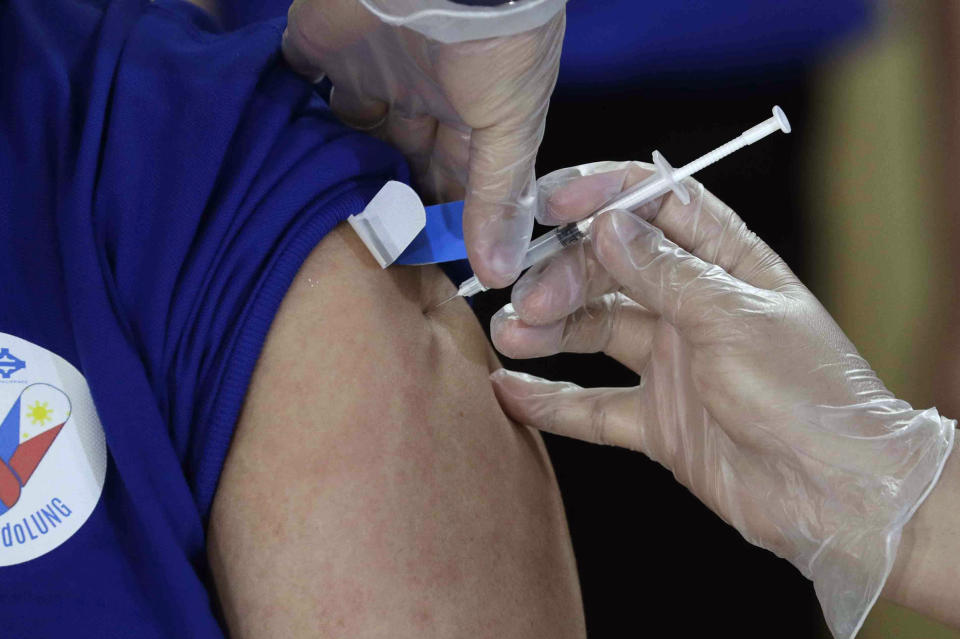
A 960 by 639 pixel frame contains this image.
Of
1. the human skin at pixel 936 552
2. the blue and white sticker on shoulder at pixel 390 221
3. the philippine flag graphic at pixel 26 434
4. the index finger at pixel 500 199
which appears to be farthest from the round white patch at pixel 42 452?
the human skin at pixel 936 552

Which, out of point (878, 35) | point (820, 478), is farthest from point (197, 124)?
point (878, 35)

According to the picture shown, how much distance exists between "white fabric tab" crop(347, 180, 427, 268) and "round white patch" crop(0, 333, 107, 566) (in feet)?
1.11

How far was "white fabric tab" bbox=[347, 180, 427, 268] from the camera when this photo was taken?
0.86 meters

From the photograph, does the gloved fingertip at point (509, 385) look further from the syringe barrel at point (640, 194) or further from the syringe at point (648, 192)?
the syringe barrel at point (640, 194)

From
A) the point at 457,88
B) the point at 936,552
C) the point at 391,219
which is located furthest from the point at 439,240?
the point at 936,552

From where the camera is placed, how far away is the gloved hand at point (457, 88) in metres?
0.71

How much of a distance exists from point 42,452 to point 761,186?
1580 millimetres

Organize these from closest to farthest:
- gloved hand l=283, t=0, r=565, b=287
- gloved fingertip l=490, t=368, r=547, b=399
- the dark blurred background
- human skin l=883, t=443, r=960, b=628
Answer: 1. gloved hand l=283, t=0, r=565, b=287
2. human skin l=883, t=443, r=960, b=628
3. gloved fingertip l=490, t=368, r=547, b=399
4. the dark blurred background

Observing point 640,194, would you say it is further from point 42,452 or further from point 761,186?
point 761,186

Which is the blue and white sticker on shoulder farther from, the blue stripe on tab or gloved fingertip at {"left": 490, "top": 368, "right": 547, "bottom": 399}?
gloved fingertip at {"left": 490, "top": 368, "right": 547, "bottom": 399}

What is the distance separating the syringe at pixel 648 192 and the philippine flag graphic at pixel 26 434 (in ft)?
1.56

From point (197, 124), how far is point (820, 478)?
805 millimetres

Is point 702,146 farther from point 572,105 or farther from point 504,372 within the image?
point 504,372

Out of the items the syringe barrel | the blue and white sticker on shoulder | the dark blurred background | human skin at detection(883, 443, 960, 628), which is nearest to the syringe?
the syringe barrel
